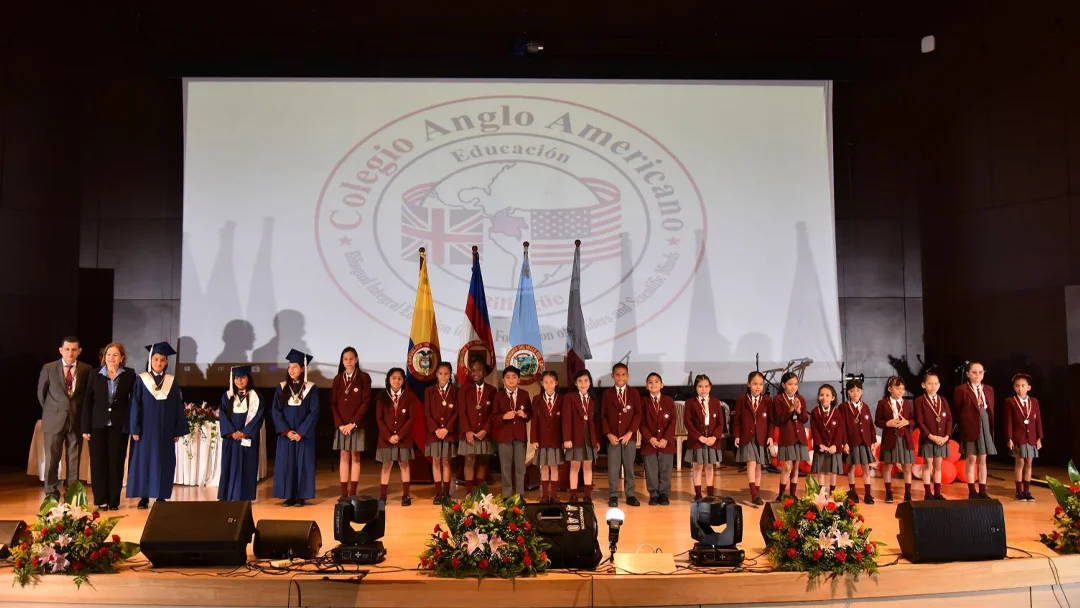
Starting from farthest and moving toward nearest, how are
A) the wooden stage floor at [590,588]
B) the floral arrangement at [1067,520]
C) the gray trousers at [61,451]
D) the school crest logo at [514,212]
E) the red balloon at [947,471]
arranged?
1. the school crest logo at [514,212]
2. the red balloon at [947,471]
3. the gray trousers at [61,451]
4. the floral arrangement at [1067,520]
5. the wooden stage floor at [590,588]

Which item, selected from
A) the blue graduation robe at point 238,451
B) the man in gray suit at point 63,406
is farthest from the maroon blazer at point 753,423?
the man in gray suit at point 63,406

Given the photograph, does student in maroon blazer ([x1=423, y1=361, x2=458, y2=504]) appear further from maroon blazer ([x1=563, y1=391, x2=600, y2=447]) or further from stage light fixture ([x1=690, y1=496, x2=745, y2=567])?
stage light fixture ([x1=690, y1=496, x2=745, y2=567])

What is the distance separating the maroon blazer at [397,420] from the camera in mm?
7203

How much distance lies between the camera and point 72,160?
9.48 m

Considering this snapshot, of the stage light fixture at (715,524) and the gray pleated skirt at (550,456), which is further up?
the gray pleated skirt at (550,456)

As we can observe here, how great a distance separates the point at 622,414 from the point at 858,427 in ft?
6.88

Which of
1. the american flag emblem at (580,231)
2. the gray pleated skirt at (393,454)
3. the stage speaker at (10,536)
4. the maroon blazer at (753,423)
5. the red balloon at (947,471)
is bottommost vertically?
the red balloon at (947,471)

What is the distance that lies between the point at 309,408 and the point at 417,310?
5.06 feet

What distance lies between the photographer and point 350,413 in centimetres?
727

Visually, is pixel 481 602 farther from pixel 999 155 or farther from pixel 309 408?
pixel 999 155

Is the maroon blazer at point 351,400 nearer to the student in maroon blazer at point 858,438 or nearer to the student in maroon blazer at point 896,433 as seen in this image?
the student in maroon blazer at point 858,438

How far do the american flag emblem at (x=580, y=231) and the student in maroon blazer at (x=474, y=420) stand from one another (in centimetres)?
223

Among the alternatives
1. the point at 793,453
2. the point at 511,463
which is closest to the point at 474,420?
the point at 511,463

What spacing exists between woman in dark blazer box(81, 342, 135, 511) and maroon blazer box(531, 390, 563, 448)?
351 cm
